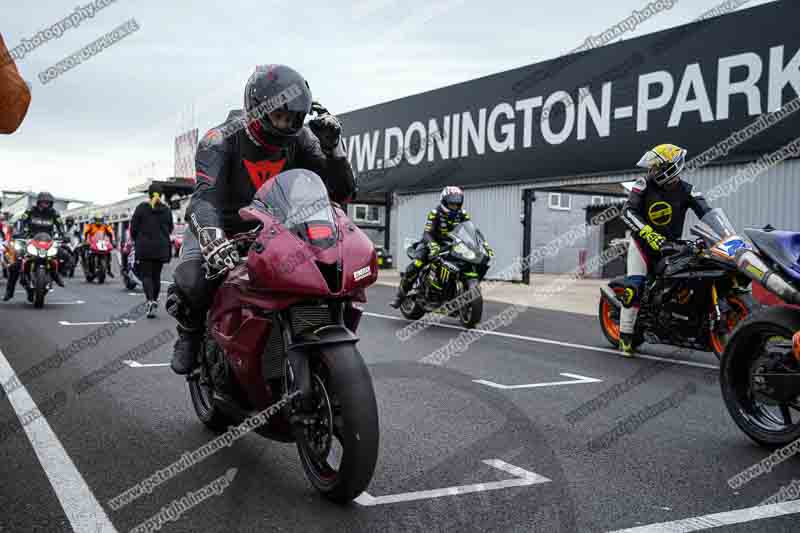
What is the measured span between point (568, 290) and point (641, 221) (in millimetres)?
14101

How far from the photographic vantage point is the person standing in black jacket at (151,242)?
40.8ft

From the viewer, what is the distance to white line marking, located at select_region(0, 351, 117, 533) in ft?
10.5

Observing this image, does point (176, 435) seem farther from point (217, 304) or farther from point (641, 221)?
point (641, 221)

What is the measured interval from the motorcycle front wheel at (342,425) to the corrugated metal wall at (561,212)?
14011 mm

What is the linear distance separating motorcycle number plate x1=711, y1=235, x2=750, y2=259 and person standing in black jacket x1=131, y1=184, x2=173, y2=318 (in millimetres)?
9297

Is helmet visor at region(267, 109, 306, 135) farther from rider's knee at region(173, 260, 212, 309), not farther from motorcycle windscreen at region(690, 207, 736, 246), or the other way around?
motorcycle windscreen at region(690, 207, 736, 246)

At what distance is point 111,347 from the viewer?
27.8 feet

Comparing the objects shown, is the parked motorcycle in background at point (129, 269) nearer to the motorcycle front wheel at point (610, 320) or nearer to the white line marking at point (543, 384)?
the motorcycle front wheel at point (610, 320)

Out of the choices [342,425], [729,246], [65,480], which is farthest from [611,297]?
[65,480]

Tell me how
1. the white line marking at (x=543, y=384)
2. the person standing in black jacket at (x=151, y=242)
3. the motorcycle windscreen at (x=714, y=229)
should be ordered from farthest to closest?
the person standing in black jacket at (x=151, y=242)
the white line marking at (x=543, y=384)
the motorcycle windscreen at (x=714, y=229)

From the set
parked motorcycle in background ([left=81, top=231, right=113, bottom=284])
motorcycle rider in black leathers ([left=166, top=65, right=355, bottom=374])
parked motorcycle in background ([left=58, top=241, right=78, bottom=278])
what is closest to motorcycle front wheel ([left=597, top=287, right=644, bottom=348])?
motorcycle rider in black leathers ([left=166, top=65, right=355, bottom=374])

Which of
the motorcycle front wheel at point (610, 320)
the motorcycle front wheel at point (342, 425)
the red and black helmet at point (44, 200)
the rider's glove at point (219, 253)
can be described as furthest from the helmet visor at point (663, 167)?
the red and black helmet at point (44, 200)

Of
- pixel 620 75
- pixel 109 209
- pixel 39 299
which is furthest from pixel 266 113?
pixel 109 209

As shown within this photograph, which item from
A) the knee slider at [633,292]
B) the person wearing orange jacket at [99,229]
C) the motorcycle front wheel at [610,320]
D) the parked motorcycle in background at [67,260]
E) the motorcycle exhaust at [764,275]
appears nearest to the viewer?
the motorcycle exhaust at [764,275]
